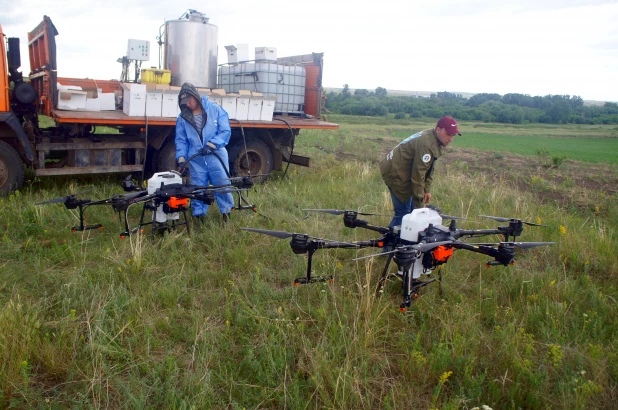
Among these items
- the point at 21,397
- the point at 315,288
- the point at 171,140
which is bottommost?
the point at 21,397

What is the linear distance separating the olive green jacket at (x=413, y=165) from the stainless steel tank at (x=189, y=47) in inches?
202

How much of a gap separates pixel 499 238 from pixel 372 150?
450 inches

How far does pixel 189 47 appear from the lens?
8.88 metres

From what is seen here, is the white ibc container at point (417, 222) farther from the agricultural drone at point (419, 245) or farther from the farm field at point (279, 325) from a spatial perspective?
the farm field at point (279, 325)

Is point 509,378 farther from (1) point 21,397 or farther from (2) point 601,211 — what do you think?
(2) point 601,211

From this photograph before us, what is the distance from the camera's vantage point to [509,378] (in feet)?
10.3

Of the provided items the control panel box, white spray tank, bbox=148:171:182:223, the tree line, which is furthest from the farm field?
the tree line

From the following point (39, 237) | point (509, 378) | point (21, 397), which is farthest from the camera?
point (39, 237)

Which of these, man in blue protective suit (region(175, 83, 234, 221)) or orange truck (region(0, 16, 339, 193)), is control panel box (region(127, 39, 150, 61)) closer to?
orange truck (region(0, 16, 339, 193))

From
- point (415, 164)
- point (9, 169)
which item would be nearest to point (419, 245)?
point (415, 164)

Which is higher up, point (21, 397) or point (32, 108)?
point (32, 108)

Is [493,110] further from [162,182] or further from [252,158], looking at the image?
[162,182]

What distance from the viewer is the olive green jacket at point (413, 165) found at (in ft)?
15.6

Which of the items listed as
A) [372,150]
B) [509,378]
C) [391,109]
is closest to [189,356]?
[509,378]
